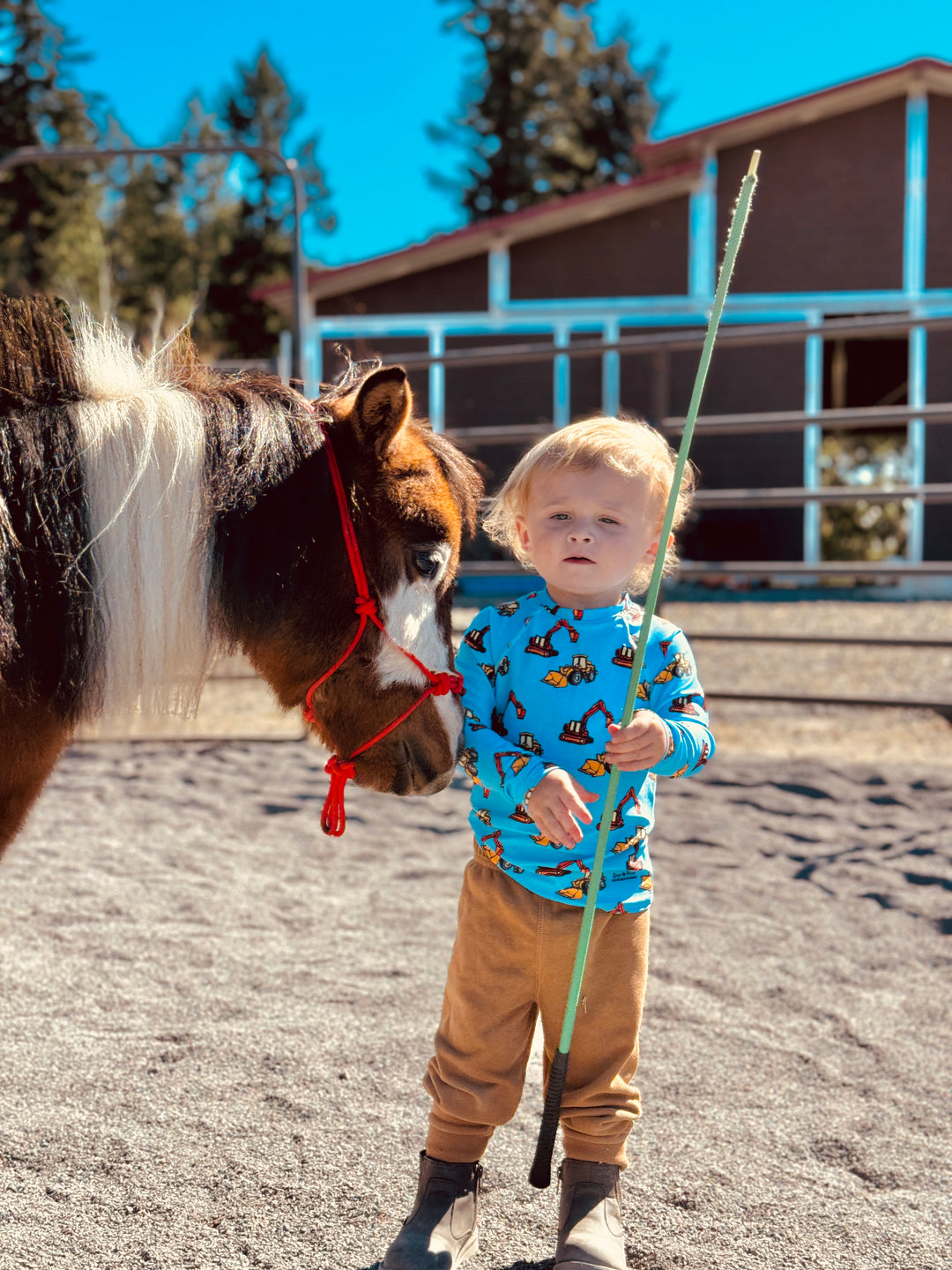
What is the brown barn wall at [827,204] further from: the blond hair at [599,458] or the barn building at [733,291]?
the blond hair at [599,458]

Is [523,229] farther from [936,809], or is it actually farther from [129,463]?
[129,463]

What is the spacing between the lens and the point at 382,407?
158 centimetres

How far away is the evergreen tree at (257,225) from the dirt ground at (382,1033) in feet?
66.2

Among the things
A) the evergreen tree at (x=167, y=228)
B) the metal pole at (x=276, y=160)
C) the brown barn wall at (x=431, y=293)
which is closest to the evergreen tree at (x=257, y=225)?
the evergreen tree at (x=167, y=228)

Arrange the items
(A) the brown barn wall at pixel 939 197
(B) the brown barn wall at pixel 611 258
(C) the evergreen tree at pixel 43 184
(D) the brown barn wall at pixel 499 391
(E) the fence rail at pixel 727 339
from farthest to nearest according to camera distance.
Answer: (C) the evergreen tree at pixel 43 184 < (D) the brown barn wall at pixel 499 391 < (B) the brown barn wall at pixel 611 258 < (A) the brown barn wall at pixel 939 197 < (E) the fence rail at pixel 727 339

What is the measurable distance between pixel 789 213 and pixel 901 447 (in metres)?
3.31

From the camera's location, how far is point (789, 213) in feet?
38.7

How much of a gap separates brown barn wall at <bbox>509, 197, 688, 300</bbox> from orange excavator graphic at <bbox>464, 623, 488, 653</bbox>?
11.5 meters

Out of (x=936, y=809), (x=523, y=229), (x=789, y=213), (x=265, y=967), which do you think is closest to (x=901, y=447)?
(x=789, y=213)

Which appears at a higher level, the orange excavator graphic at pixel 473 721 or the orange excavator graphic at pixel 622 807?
the orange excavator graphic at pixel 473 721

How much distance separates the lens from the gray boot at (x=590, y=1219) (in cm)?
147

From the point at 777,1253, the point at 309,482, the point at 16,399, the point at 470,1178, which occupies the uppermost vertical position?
the point at 16,399

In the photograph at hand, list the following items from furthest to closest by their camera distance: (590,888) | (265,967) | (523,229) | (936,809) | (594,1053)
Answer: (523,229), (936,809), (265,967), (594,1053), (590,888)

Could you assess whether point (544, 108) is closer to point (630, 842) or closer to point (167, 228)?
point (167, 228)
